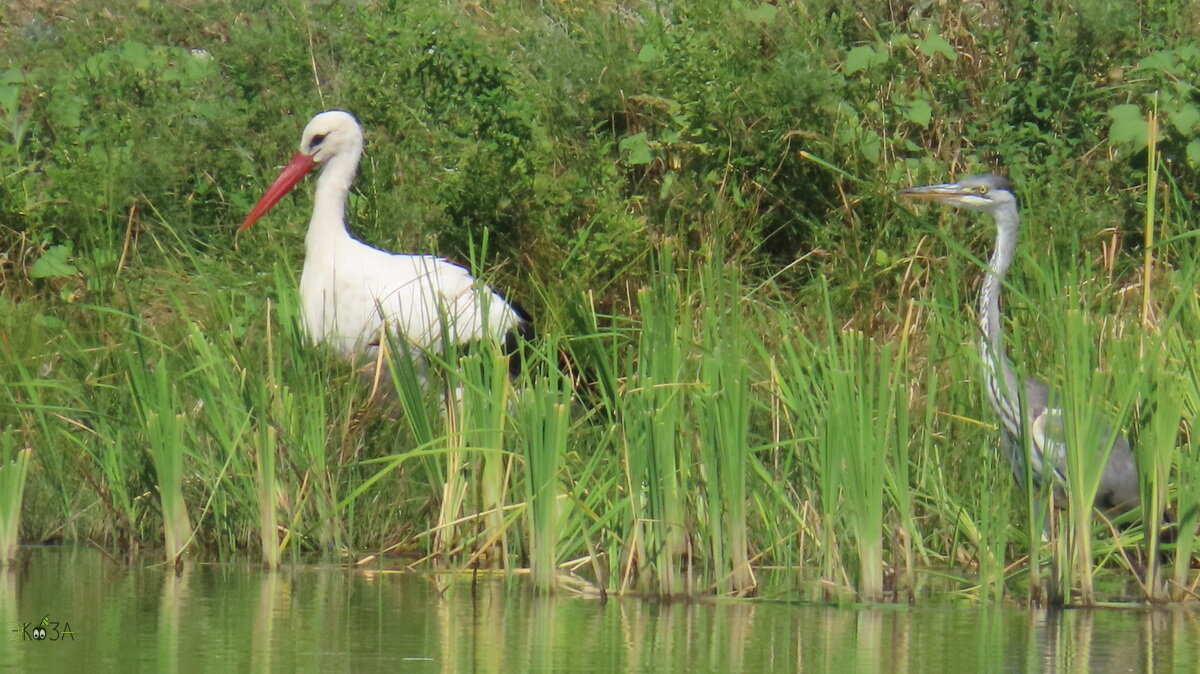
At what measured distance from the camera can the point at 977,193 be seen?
22.2ft

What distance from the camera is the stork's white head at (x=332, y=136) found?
794cm

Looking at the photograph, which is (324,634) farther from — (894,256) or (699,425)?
(894,256)

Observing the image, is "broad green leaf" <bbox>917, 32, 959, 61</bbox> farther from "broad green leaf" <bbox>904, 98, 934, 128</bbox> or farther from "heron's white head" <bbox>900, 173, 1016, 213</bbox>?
"heron's white head" <bbox>900, 173, 1016, 213</bbox>

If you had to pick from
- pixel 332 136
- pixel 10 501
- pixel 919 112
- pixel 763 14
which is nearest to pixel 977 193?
pixel 919 112

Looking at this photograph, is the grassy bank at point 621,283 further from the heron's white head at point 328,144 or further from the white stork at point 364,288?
the heron's white head at point 328,144

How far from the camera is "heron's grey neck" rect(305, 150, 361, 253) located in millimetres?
7523

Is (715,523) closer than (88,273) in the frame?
Yes

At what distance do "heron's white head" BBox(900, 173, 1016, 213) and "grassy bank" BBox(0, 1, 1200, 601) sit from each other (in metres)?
0.20

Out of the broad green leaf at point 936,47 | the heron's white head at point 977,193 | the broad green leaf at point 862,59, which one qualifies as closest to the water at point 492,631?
the heron's white head at point 977,193

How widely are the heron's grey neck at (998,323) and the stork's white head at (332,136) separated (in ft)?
9.15

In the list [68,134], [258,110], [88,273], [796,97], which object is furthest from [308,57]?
[796,97]

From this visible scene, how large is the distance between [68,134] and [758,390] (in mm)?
3893

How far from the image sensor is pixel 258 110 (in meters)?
9.17

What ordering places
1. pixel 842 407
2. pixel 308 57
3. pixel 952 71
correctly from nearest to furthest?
1. pixel 842 407
2. pixel 952 71
3. pixel 308 57
